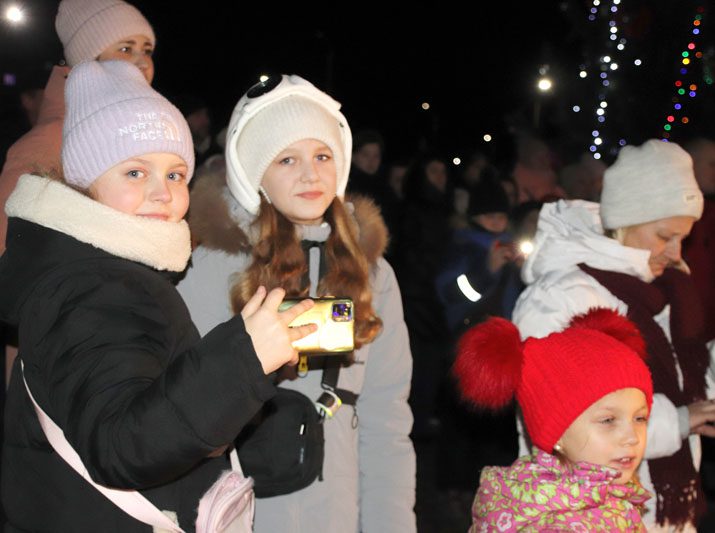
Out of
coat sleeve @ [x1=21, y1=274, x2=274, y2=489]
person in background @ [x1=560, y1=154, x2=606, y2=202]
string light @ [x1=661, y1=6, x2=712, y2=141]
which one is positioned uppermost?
string light @ [x1=661, y1=6, x2=712, y2=141]

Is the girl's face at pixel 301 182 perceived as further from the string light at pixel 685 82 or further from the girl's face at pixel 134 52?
the string light at pixel 685 82

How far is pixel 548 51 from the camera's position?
19938 millimetres

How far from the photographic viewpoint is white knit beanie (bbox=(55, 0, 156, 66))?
4.18 m

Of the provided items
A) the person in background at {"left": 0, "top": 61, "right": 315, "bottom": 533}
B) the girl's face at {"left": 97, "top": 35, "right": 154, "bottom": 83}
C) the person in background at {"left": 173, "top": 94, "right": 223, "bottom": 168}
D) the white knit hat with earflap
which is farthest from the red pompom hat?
the person in background at {"left": 173, "top": 94, "right": 223, "bottom": 168}

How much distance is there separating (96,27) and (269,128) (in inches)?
59.2

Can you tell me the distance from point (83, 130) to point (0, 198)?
1608mm

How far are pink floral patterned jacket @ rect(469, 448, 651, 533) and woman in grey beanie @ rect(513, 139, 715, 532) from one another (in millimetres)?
619

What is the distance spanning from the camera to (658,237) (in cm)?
379

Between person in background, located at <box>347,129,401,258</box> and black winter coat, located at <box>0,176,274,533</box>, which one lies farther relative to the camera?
person in background, located at <box>347,129,401,258</box>

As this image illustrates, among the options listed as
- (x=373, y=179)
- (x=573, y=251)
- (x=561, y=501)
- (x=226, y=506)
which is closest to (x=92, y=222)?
(x=226, y=506)

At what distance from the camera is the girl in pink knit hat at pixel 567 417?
275 cm

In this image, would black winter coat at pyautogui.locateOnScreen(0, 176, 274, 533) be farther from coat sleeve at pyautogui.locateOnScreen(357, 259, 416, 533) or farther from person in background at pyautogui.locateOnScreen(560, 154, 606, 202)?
person in background at pyautogui.locateOnScreen(560, 154, 606, 202)

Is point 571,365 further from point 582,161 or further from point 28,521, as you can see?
point 582,161

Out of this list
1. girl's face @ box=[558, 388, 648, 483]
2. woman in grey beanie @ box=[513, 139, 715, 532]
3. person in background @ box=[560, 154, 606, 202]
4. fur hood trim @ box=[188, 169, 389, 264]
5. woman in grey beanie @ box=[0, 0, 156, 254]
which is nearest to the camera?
girl's face @ box=[558, 388, 648, 483]
